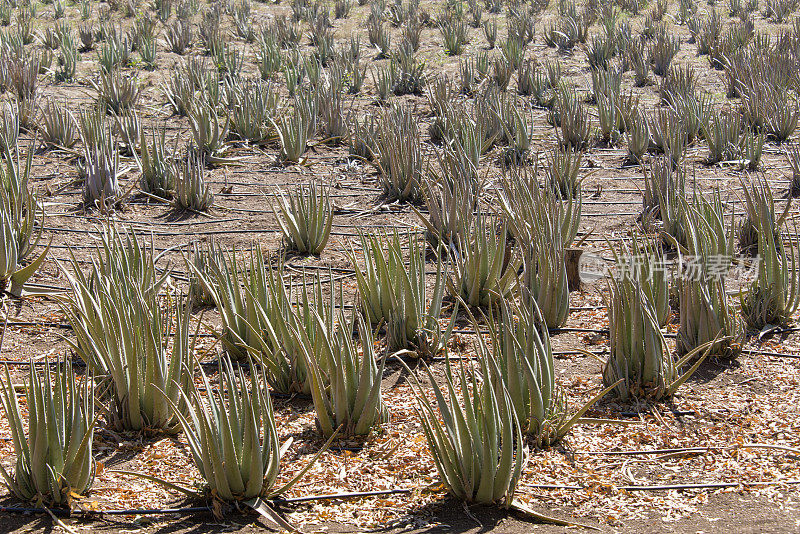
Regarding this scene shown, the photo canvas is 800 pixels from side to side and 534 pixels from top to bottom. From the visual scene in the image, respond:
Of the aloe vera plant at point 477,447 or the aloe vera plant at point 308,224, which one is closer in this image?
the aloe vera plant at point 477,447

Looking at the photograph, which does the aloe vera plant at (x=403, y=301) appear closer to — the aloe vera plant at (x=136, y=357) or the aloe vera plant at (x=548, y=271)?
the aloe vera plant at (x=548, y=271)

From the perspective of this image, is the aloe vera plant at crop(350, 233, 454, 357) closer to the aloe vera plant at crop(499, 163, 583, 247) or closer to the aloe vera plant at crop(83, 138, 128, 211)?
the aloe vera plant at crop(499, 163, 583, 247)

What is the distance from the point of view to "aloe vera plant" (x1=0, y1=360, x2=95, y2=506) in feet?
6.64

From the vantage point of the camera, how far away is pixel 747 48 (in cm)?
989

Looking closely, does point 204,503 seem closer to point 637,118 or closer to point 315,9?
point 637,118

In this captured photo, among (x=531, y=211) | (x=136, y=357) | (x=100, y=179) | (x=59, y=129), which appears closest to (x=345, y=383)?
(x=136, y=357)

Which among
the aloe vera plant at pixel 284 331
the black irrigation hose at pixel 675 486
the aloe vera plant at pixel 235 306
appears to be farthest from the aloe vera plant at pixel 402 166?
the black irrigation hose at pixel 675 486

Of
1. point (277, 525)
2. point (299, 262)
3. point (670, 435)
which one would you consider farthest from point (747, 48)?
point (277, 525)

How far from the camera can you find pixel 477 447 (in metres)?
2.02

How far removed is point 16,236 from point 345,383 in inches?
88.5

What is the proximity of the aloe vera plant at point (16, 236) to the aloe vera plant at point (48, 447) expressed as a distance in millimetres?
1536

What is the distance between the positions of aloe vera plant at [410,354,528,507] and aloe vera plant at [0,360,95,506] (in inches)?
36.5

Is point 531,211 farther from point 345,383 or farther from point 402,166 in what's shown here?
point 402,166

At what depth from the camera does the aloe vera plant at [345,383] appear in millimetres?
2375
